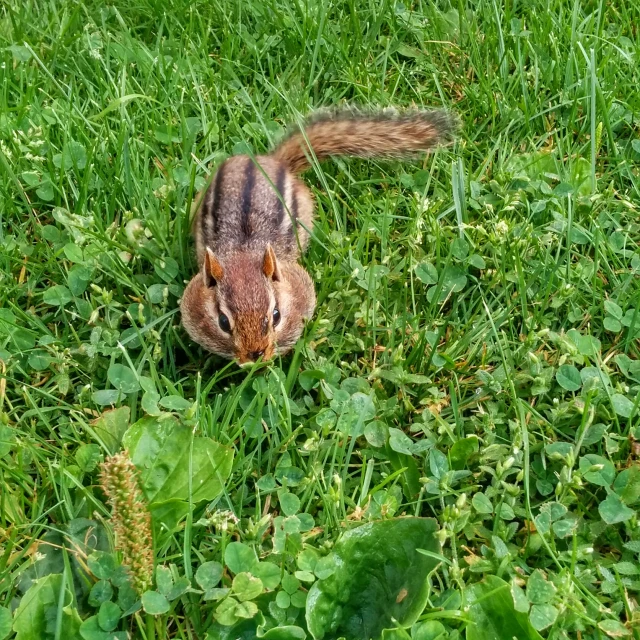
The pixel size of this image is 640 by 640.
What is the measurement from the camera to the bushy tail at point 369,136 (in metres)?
3.26

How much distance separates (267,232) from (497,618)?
1.68 m

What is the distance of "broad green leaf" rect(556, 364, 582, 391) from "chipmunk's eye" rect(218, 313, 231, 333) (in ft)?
3.81

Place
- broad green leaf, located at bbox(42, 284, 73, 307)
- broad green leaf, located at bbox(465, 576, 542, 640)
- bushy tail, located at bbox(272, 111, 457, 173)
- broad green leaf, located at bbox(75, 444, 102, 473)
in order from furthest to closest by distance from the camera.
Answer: bushy tail, located at bbox(272, 111, 457, 173) < broad green leaf, located at bbox(42, 284, 73, 307) < broad green leaf, located at bbox(75, 444, 102, 473) < broad green leaf, located at bbox(465, 576, 542, 640)

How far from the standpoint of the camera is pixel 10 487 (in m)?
2.26

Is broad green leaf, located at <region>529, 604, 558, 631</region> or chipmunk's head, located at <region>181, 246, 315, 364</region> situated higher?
chipmunk's head, located at <region>181, 246, 315, 364</region>

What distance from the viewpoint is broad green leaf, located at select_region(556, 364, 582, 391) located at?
254 centimetres

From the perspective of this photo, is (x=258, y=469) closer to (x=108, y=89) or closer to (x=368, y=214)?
(x=368, y=214)

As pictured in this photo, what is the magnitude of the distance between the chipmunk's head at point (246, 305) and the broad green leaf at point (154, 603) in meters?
0.86

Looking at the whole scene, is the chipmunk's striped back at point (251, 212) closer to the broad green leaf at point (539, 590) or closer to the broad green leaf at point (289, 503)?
the broad green leaf at point (289, 503)

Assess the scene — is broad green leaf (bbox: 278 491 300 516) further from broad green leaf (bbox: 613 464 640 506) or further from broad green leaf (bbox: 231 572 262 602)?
broad green leaf (bbox: 613 464 640 506)

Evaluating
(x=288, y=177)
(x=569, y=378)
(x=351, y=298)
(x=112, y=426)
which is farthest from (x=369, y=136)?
(x=112, y=426)

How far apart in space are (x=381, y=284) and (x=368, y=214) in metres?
→ 0.34

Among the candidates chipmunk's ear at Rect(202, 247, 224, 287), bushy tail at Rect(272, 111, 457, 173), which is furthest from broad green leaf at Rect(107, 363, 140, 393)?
bushy tail at Rect(272, 111, 457, 173)

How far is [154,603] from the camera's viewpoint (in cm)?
195
